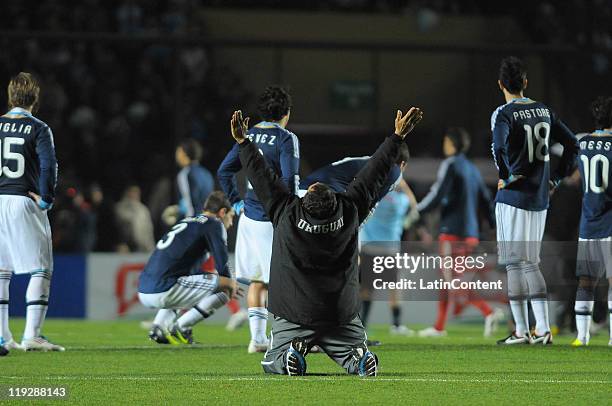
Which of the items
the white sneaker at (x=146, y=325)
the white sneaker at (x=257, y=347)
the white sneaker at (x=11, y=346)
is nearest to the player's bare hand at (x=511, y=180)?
the white sneaker at (x=257, y=347)

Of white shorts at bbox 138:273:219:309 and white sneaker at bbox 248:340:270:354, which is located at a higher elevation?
white shorts at bbox 138:273:219:309

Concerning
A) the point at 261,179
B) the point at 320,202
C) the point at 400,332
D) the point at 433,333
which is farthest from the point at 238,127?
the point at 400,332

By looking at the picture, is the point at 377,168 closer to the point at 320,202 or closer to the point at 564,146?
the point at 320,202

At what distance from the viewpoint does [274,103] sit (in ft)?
32.3

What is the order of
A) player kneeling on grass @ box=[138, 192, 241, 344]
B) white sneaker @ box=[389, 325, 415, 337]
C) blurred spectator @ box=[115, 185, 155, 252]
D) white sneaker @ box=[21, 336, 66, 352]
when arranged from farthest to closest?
blurred spectator @ box=[115, 185, 155, 252], white sneaker @ box=[389, 325, 415, 337], player kneeling on grass @ box=[138, 192, 241, 344], white sneaker @ box=[21, 336, 66, 352]

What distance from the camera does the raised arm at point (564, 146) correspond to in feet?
34.1

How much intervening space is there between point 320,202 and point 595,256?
3.73 meters

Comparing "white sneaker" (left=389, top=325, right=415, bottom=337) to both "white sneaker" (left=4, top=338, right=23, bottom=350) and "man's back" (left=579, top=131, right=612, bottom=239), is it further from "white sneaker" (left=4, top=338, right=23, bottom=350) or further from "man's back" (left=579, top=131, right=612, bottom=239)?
"white sneaker" (left=4, top=338, right=23, bottom=350)

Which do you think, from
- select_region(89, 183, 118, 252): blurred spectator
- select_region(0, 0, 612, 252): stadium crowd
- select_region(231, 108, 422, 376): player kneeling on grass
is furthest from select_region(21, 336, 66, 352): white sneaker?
select_region(89, 183, 118, 252): blurred spectator

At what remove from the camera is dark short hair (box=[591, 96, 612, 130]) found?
33.8 feet

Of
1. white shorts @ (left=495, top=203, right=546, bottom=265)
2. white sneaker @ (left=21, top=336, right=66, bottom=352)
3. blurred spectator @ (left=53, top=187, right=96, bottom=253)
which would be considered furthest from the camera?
blurred spectator @ (left=53, top=187, right=96, bottom=253)

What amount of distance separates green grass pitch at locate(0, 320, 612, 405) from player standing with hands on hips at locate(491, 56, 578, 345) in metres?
0.45

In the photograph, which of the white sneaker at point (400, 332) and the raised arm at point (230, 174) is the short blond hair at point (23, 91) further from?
the white sneaker at point (400, 332)

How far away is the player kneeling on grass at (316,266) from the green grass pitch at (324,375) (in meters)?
0.20
